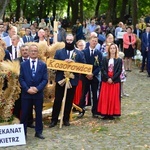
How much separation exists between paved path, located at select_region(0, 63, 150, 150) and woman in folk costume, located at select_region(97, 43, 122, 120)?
0.27 meters

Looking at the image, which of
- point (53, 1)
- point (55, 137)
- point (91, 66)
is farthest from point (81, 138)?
point (53, 1)

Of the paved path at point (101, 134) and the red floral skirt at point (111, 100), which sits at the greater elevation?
the red floral skirt at point (111, 100)

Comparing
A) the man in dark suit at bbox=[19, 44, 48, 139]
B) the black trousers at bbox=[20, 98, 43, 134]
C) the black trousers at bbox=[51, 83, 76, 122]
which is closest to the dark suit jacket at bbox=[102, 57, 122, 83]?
the black trousers at bbox=[51, 83, 76, 122]

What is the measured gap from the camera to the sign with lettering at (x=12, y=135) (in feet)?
25.8

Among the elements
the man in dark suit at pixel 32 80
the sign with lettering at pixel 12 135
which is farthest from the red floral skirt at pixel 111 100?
the sign with lettering at pixel 12 135

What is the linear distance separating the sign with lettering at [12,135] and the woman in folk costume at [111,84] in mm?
2633

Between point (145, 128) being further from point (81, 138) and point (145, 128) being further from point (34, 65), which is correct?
point (34, 65)

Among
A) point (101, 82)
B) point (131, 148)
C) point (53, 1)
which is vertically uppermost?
point (53, 1)

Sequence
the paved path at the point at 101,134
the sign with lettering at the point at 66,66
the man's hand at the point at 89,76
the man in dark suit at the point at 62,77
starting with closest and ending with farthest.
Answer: the paved path at the point at 101,134 < the sign with lettering at the point at 66,66 < the man in dark suit at the point at 62,77 < the man's hand at the point at 89,76

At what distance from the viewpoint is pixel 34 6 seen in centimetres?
5072

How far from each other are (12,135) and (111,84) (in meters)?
3.02

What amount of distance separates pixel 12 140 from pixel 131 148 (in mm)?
2199

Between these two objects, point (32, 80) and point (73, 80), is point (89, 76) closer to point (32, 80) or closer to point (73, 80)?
point (73, 80)

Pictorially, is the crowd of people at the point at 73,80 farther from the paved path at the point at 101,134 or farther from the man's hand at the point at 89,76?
the paved path at the point at 101,134
